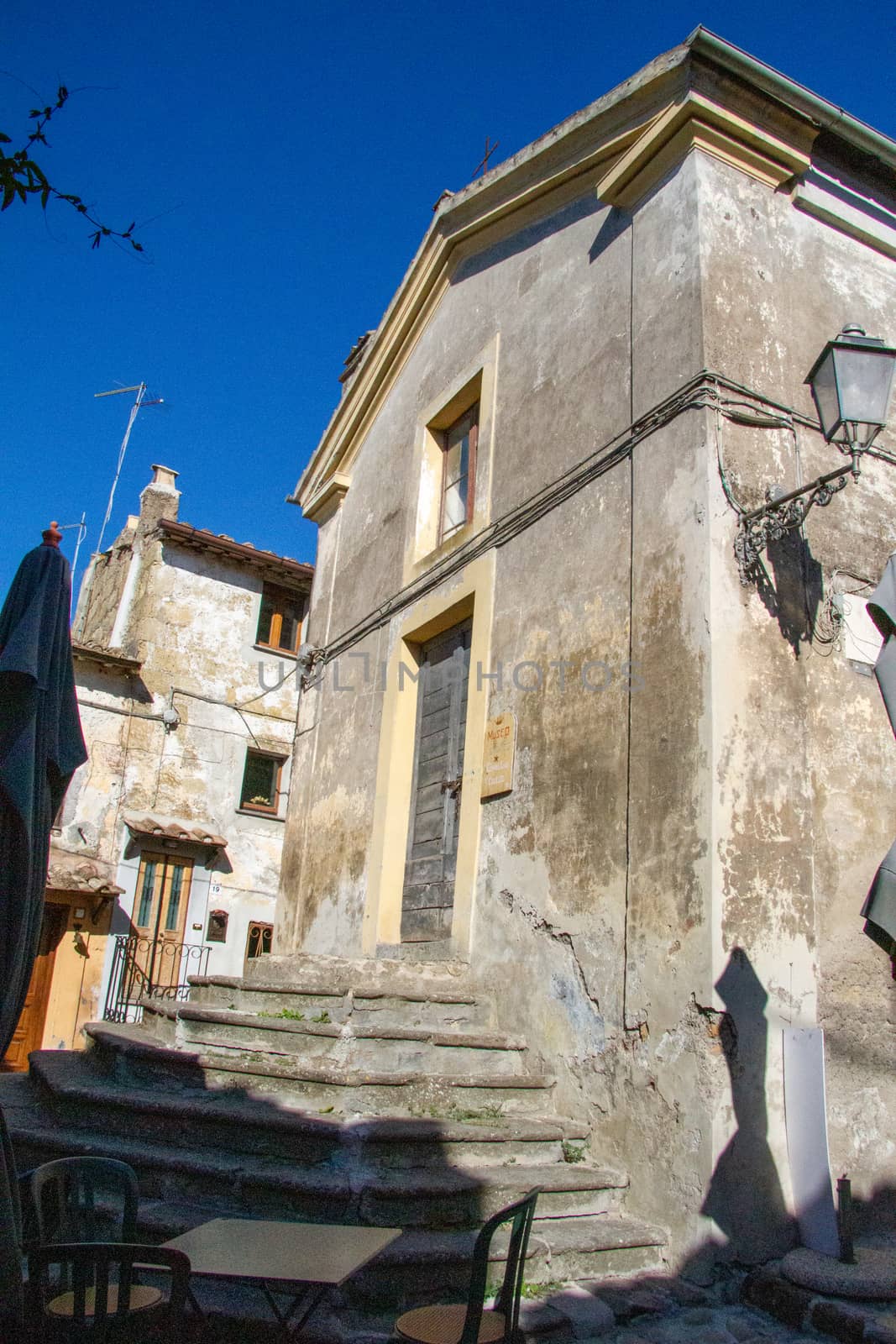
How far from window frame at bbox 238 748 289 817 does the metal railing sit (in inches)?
103

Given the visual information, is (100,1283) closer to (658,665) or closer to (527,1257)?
(527,1257)

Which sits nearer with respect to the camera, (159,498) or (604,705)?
(604,705)

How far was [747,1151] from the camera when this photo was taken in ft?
13.1

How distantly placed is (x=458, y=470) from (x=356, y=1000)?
4.75 m

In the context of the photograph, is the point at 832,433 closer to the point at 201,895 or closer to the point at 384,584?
the point at 384,584

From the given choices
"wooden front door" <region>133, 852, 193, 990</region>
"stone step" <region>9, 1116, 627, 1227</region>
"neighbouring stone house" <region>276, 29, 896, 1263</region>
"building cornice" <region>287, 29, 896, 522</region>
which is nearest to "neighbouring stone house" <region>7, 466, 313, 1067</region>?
"wooden front door" <region>133, 852, 193, 990</region>

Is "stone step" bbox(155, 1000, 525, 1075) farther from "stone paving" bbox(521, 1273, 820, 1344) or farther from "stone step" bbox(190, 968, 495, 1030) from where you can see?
"stone paving" bbox(521, 1273, 820, 1344)

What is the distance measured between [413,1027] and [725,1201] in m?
1.89

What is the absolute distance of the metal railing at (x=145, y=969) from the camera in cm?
1363

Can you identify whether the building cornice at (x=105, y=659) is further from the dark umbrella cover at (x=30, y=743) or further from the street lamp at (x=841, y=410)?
the street lamp at (x=841, y=410)

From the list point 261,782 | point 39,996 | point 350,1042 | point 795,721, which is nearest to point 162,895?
point 39,996

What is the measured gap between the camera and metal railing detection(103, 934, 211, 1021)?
44.7 ft

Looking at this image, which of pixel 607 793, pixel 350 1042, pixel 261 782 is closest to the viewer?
pixel 350 1042

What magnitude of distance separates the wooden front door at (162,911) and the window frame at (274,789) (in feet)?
5.46
